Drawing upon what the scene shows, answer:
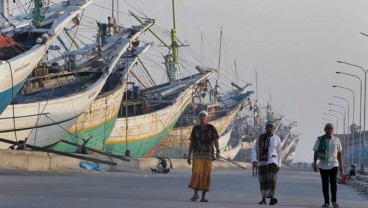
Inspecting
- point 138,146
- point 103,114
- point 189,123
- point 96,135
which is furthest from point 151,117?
point 189,123

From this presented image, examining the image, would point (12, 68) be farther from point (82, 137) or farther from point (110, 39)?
point (110, 39)

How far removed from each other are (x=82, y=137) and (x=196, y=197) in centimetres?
4075

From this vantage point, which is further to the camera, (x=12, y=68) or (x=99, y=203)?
(x=12, y=68)

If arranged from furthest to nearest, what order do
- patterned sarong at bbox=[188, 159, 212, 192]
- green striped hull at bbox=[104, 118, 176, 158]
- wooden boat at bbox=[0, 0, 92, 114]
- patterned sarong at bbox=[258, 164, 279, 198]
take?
green striped hull at bbox=[104, 118, 176, 158] → wooden boat at bbox=[0, 0, 92, 114] → patterned sarong at bbox=[188, 159, 212, 192] → patterned sarong at bbox=[258, 164, 279, 198]

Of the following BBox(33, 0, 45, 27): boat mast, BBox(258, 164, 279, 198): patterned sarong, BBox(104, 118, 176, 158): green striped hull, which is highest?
BBox(33, 0, 45, 27): boat mast

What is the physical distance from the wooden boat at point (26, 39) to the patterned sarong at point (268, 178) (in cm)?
1947

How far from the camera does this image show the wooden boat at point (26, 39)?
37.1 m

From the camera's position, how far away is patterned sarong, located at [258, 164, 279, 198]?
17984 mm

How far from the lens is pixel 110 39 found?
62.7 metres

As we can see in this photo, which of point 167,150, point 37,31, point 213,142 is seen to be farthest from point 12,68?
point 167,150

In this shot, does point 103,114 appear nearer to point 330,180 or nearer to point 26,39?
point 26,39

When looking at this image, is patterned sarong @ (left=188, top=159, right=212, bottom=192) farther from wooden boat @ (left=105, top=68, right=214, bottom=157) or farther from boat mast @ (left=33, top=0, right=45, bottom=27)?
wooden boat @ (left=105, top=68, right=214, bottom=157)

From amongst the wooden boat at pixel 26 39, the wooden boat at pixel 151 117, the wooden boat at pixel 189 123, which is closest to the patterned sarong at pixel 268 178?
the wooden boat at pixel 26 39

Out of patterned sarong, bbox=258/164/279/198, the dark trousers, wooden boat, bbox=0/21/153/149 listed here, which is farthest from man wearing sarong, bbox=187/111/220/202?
wooden boat, bbox=0/21/153/149
